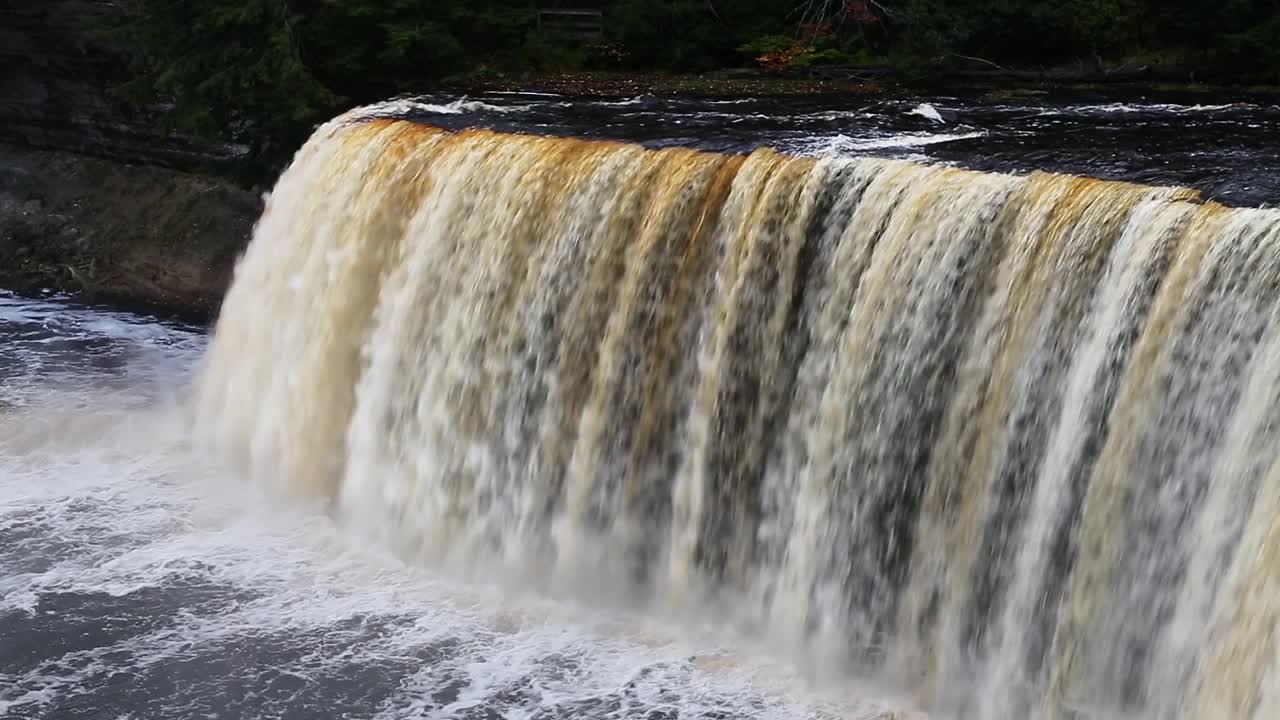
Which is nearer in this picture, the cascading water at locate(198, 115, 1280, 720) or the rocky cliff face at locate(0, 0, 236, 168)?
the cascading water at locate(198, 115, 1280, 720)

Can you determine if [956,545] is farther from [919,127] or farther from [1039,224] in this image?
[919,127]

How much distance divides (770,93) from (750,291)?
20.8 ft

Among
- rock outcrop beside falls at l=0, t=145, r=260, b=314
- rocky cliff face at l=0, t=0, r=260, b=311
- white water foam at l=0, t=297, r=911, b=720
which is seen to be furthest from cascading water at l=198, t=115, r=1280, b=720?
rocky cliff face at l=0, t=0, r=260, b=311

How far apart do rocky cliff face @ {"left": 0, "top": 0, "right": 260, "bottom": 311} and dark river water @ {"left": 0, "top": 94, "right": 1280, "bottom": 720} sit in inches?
116

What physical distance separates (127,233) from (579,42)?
5.94 m

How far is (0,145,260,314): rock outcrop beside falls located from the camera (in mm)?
17812

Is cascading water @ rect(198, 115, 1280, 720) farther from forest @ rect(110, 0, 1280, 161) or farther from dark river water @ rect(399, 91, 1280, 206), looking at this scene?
forest @ rect(110, 0, 1280, 161)

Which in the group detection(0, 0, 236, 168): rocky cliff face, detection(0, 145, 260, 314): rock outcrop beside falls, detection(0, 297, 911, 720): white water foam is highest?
detection(0, 0, 236, 168): rocky cliff face

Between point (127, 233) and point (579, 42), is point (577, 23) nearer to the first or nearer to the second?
point (579, 42)

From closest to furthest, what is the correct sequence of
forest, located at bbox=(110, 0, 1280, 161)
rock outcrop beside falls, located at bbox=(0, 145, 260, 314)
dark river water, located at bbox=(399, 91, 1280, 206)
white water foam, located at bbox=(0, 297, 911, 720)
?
white water foam, located at bbox=(0, 297, 911, 720) < dark river water, located at bbox=(399, 91, 1280, 206) < forest, located at bbox=(110, 0, 1280, 161) < rock outcrop beside falls, located at bbox=(0, 145, 260, 314)

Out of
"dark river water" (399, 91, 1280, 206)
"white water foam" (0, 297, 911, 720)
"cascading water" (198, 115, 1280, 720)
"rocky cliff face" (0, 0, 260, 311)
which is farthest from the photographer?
"rocky cliff face" (0, 0, 260, 311)

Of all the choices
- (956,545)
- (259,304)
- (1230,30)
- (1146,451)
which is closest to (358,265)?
(259,304)

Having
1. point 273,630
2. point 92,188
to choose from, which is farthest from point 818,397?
point 92,188

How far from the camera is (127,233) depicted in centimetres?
1852
